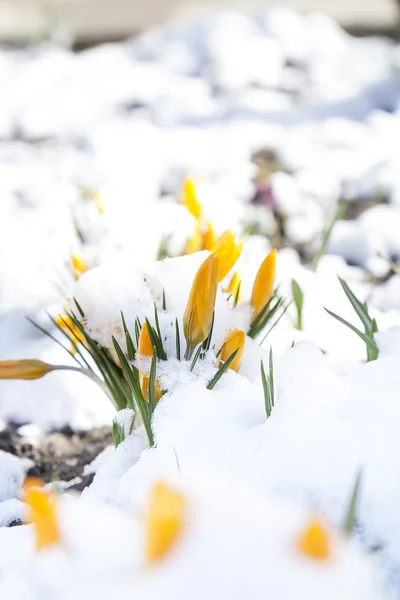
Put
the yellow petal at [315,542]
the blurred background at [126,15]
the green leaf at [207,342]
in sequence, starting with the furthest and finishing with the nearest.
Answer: the blurred background at [126,15] → the green leaf at [207,342] → the yellow petal at [315,542]

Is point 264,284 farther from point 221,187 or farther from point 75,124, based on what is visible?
point 75,124

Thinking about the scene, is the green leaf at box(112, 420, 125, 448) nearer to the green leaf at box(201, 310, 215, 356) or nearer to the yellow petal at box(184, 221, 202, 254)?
the green leaf at box(201, 310, 215, 356)

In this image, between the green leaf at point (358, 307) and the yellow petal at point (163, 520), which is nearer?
the yellow petal at point (163, 520)

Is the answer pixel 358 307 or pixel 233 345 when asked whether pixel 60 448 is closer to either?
pixel 233 345

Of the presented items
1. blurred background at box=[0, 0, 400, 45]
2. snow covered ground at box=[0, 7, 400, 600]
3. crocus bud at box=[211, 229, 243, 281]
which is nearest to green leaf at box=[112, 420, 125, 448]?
snow covered ground at box=[0, 7, 400, 600]

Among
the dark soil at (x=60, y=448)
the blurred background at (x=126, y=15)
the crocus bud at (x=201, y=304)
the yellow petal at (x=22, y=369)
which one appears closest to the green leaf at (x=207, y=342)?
the crocus bud at (x=201, y=304)

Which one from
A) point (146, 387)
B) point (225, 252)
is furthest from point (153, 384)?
point (225, 252)

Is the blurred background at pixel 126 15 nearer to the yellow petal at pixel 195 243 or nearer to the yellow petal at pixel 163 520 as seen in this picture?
the yellow petal at pixel 195 243
